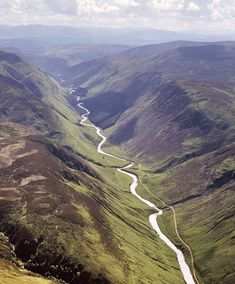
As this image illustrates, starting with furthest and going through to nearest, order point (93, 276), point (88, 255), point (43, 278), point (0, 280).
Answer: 1. point (88, 255)
2. point (93, 276)
3. point (43, 278)
4. point (0, 280)

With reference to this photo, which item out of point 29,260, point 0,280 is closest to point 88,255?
point 29,260

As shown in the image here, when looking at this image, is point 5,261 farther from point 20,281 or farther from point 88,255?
point 88,255

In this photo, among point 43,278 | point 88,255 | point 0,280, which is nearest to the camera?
point 0,280

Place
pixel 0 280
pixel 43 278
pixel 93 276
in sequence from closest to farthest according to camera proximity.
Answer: pixel 0 280
pixel 43 278
pixel 93 276

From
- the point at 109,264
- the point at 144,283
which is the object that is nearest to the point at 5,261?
the point at 109,264

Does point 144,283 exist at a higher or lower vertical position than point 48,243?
lower

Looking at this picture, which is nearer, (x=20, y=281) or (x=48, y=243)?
(x=20, y=281)

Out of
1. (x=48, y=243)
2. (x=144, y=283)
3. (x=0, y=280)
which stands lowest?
(x=144, y=283)

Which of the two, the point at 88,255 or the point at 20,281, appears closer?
the point at 20,281

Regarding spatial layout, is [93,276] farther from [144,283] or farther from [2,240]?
[2,240]
